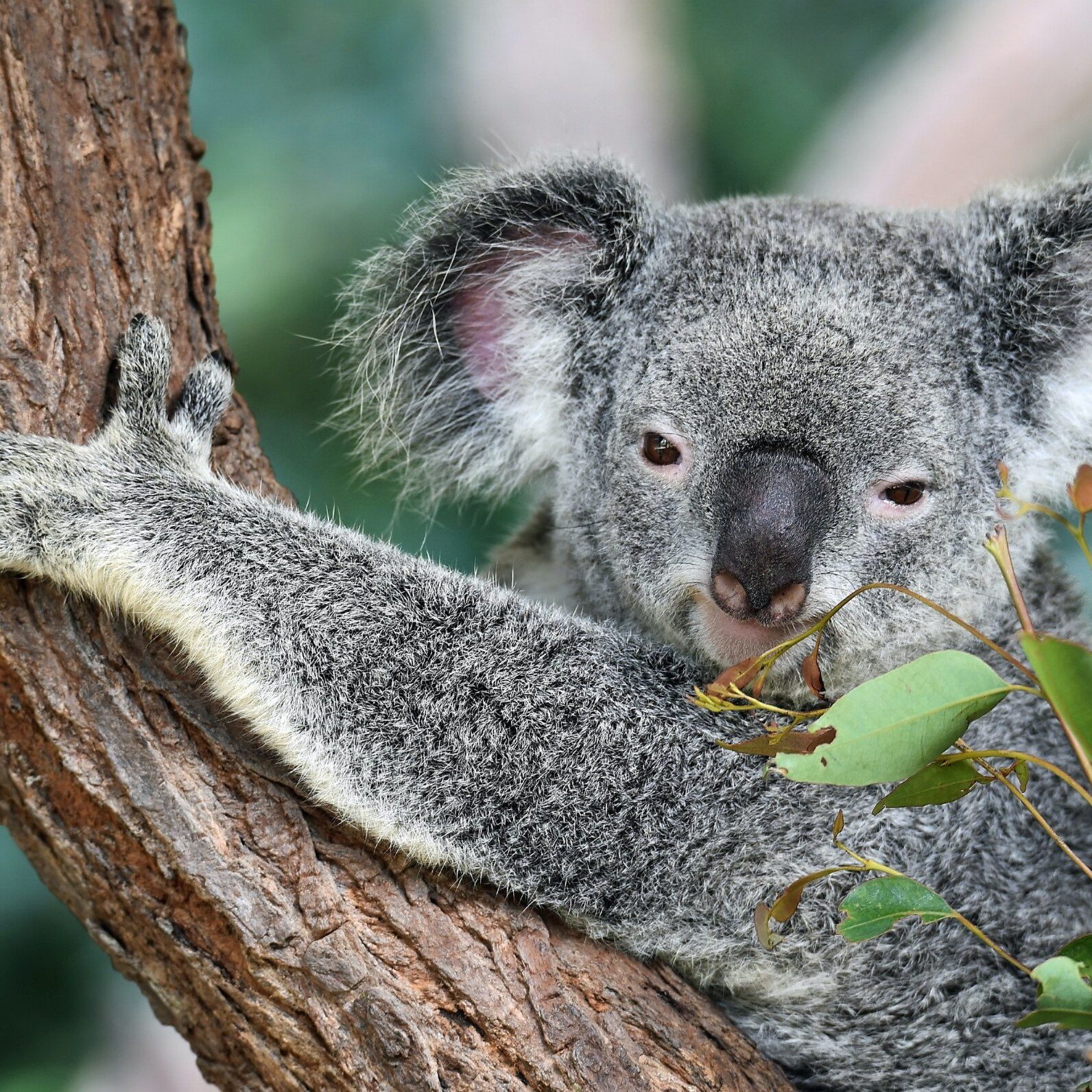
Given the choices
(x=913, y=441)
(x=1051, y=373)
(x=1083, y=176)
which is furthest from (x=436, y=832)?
(x=1083, y=176)

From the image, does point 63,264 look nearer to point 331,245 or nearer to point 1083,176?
point 1083,176

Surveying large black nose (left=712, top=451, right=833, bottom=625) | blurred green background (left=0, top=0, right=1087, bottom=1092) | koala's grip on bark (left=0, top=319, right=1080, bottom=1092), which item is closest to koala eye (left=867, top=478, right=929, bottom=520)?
large black nose (left=712, top=451, right=833, bottom=625)

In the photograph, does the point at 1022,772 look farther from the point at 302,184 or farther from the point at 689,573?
the point at 302,184

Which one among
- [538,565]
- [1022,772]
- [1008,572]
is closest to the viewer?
[1008,572]

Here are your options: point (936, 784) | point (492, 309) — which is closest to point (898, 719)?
point (936, 784)

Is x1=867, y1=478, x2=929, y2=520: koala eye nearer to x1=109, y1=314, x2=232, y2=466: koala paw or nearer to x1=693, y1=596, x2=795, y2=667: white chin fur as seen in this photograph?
x1=693, y1=596, x2=795, y2=667: white chin fur

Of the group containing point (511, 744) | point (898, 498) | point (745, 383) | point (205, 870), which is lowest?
point (205, 870)

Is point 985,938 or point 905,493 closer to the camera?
point 985,938

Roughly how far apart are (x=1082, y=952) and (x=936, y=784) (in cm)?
29

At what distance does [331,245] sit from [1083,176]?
8.90ft

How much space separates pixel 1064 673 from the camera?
1199mm

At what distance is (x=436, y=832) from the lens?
6.05ft

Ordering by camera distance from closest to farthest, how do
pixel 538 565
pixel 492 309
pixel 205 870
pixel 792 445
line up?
1. pixel 205 870
2. pixel 792 445
3. pixel 492 309
4. pixel 538 565

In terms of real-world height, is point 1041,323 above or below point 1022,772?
above
